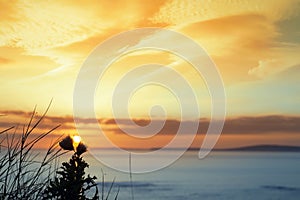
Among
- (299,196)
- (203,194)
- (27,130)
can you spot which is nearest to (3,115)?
(27,130)

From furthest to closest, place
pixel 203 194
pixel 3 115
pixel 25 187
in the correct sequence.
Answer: pixel 203 194, pixel 3 115, pixel 25 187

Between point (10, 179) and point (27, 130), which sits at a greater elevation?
point (27, 130)

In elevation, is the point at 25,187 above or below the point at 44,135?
below

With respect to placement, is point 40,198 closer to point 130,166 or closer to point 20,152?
point 20,152

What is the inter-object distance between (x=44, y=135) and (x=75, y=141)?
0.91 m

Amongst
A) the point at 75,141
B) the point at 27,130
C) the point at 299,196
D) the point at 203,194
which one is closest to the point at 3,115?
the point at 27,130

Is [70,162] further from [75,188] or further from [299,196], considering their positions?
[299,196]

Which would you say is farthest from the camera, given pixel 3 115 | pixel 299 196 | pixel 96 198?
pixel 299 196

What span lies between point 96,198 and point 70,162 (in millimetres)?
476

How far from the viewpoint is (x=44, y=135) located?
→ 739 centimetres

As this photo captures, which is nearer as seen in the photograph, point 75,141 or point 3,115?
point 75,141

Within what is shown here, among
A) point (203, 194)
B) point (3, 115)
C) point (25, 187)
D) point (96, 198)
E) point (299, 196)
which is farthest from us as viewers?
point (299, 196)

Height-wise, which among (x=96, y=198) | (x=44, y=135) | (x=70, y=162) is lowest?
(x=96, y=198)

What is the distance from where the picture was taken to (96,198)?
656 cm
